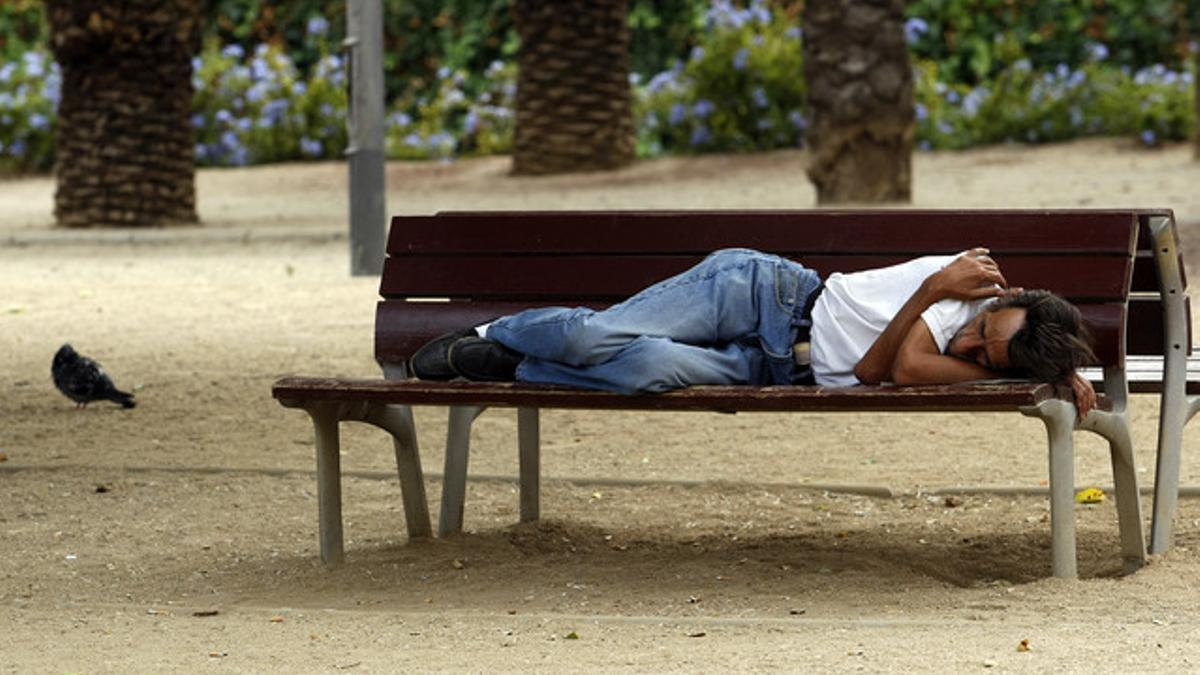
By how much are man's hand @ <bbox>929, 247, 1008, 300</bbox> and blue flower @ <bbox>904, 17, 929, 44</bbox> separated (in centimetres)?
1395

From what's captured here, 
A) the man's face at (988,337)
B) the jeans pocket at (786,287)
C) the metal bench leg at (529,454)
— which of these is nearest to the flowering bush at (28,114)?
the metal bench leg at (529,454)

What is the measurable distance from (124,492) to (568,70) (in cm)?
1235

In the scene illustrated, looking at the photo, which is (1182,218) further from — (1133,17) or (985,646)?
(985,646)

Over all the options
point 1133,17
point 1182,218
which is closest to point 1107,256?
point 1182,218

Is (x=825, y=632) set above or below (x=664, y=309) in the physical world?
below

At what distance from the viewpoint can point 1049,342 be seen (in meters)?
5.02

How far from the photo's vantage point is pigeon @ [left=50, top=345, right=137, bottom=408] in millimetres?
7992

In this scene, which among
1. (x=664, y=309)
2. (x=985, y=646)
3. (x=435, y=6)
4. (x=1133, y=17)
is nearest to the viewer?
(x=985, y=646)

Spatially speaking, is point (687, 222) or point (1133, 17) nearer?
point (687, 222)

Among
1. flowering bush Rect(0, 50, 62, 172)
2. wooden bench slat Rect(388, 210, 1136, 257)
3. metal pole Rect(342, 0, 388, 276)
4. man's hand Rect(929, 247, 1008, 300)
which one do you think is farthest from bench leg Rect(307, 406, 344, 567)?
flowering bush Rect(0, 50, 62, 172)

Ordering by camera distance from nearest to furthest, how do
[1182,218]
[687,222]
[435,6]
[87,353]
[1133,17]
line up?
[687,222] → [87,353] → [1182,218] → [1133,17] → [435,6]

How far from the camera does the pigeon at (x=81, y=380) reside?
7992mm

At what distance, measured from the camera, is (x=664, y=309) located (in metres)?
5.41

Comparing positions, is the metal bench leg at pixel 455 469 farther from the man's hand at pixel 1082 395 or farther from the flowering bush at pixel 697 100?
the flowering bush at pixel 697 100
